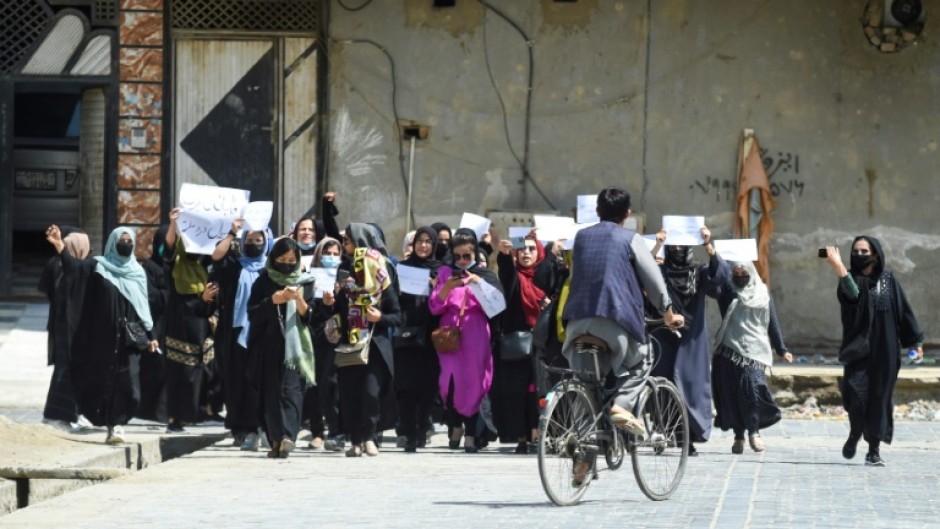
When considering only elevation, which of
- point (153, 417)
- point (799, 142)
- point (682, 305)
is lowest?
point (153, 417)

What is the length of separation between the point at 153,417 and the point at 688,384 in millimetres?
4042

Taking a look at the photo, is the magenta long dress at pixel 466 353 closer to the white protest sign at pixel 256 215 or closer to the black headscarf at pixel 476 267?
the black headscarf at pixel 476 267

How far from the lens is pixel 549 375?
13.2 metres

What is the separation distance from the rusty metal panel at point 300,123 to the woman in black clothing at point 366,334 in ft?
16.6

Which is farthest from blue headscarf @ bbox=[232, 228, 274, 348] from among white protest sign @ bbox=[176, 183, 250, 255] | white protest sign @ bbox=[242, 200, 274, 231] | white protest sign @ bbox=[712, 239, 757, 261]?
white protest sign @ bbox=[712, 239, 757, 261]

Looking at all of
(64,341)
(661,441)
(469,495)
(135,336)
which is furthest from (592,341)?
(64,341)

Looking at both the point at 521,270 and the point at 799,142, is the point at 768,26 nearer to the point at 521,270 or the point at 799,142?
the point at 799,142

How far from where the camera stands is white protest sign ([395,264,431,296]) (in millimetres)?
14000

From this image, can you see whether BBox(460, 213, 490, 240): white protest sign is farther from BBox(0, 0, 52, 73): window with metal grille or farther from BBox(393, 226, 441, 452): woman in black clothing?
BBox(0, 0, 52, 73): window with metal grille

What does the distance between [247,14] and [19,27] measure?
6.97 feet

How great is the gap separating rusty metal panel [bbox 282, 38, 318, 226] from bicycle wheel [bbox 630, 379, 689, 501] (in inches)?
345

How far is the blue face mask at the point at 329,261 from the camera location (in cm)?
1376

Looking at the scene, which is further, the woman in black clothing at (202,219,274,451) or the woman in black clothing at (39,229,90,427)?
the woman in black clothing at (39,229,90,427)

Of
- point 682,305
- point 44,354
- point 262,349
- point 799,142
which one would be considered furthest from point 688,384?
point 44,354
